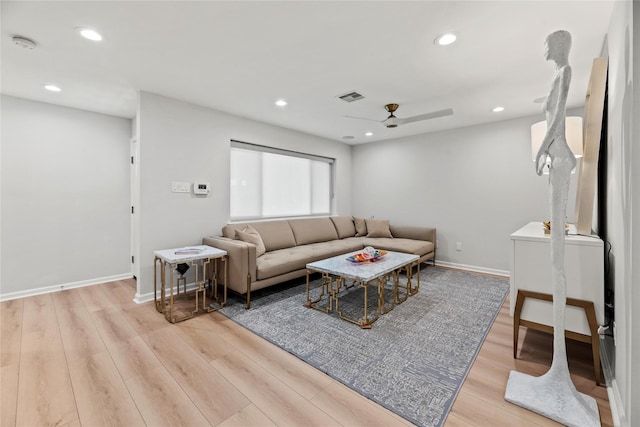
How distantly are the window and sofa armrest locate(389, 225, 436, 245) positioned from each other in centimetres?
152

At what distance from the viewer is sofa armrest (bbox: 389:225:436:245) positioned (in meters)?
4.74

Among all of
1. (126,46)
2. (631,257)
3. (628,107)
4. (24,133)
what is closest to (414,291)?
(631,257)

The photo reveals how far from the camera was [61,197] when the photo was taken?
355 centimetres

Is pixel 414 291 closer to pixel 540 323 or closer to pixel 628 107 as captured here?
pixel 540 323

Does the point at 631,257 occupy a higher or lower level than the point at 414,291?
higher

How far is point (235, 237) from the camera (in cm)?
362

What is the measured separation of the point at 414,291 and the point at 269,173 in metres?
2.98

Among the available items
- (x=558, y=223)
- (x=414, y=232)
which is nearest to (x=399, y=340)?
(x=558, y=223)

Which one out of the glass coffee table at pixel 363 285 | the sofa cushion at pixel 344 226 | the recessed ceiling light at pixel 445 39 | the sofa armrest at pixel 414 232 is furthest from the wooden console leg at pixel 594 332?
the sofa cushion at pixel 344 226

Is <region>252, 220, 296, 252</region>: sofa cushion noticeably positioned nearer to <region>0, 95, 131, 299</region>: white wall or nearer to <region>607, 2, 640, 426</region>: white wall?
<region>0, 95, 131, 299</region>: white wall

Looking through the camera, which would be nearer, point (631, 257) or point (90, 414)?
point (631, 257)

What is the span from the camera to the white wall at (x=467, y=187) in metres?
4.06

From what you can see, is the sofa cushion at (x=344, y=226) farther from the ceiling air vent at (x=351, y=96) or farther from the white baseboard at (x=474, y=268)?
the ceiling air vent at (x=351, y=96)

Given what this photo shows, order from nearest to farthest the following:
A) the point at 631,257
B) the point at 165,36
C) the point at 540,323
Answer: the point at 631,257, the point at 540,323, the point at 165,36
